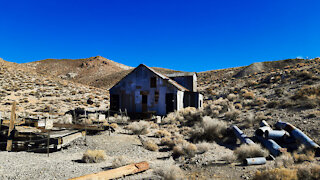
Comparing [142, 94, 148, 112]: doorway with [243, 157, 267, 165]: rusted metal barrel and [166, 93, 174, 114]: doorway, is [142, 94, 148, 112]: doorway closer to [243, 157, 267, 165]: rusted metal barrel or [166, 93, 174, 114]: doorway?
[166, 93, 174, 114]: doorway

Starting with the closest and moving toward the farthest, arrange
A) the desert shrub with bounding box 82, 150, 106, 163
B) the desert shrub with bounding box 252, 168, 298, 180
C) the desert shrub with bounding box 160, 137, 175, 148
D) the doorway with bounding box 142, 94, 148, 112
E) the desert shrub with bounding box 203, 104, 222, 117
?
the desert shrub with bounding box 252, 168, 298, 180
the desert shrub with bounding box 82, 150, 106, 163
the desert shrub with bounding box 160, 137, 175, 148
the desert shrub with bounding box 203, 104, 222, 117
the doorway with bounding box 142, 94, 148, 112

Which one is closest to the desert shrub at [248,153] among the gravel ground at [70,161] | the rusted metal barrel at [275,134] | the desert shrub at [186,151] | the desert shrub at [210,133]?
the desert shrub at [186,151]

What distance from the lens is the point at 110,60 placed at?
99.4 m

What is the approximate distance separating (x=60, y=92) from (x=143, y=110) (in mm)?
22775

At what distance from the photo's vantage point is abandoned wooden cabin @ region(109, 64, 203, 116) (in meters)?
19.7

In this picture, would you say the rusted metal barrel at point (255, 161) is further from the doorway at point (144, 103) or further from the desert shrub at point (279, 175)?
the doorway at point (144, 103)

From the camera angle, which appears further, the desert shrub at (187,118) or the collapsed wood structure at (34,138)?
the desert shrub at (187,118)

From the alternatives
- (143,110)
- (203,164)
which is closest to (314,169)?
(203,164)

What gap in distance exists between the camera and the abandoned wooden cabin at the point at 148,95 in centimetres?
1972

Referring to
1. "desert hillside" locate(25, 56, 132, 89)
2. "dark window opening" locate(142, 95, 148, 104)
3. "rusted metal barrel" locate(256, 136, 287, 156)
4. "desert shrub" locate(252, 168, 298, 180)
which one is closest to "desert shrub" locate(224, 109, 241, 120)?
"rusted metal barrel" locate(256, 136, 287, 156)

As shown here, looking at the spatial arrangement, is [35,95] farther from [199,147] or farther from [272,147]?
[272,147]

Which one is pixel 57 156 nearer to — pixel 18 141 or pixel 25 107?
pixel 18 141

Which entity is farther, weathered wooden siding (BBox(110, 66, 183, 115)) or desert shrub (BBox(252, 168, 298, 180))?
weathered wooden siding (BBox(110, 66, 183, 115))

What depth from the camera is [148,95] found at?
2033 cm
